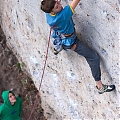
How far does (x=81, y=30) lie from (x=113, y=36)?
55 centimetres

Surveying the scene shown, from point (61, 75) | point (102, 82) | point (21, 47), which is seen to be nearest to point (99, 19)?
point (102, 82)

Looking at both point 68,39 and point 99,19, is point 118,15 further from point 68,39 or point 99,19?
point 68,39

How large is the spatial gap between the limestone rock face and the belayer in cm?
9

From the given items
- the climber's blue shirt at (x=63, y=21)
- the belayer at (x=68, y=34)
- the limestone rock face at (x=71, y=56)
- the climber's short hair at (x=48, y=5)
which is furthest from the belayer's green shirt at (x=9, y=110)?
the climber's short hair at (x=48, y=5)

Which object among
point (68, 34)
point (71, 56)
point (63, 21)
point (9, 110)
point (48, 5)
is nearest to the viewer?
point (48, 5)

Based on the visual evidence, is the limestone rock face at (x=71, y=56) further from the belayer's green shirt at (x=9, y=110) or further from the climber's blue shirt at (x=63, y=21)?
the belayer's green shirt at (x=9, y=110)

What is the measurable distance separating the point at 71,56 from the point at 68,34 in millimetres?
792

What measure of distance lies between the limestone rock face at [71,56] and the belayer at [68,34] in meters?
0.09

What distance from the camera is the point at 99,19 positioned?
3807 mm

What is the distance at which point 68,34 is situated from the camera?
12.9 feet

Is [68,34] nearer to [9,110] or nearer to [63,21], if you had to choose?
[63,21]

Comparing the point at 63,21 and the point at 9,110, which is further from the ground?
the point at 63,21

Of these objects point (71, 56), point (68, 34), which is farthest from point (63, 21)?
point (71, 56)

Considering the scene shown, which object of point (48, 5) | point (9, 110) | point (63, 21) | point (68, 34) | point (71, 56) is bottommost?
point (9, 110)
